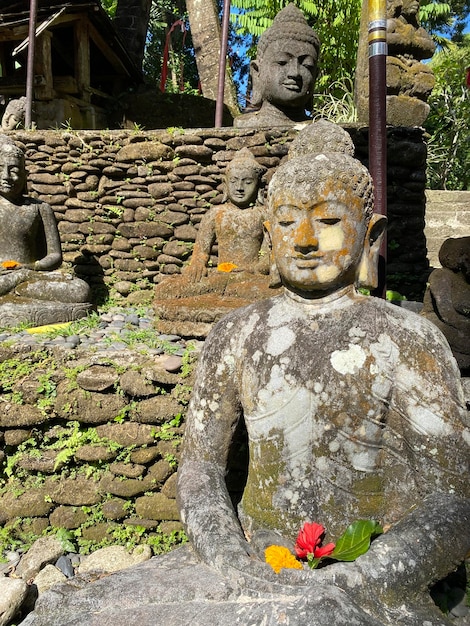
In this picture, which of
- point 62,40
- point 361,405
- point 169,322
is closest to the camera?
point 361,405

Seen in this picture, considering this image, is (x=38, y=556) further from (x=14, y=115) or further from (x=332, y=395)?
(x=14, y=115)

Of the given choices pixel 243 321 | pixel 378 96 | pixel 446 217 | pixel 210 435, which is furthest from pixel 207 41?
pixel 210 435

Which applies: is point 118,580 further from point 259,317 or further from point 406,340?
point 406,340

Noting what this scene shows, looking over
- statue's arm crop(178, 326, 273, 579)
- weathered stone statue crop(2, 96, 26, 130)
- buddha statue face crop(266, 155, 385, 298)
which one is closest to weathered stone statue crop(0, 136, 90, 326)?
statue's arm crop(178, 326, 273, 579)

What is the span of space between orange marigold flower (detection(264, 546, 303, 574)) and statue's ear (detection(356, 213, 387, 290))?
821mm

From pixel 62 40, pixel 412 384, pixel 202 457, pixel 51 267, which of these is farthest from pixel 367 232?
pixel 62 40

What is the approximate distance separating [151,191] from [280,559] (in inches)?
236

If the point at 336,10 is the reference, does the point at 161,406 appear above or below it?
below

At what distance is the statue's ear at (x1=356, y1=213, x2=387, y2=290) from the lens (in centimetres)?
169

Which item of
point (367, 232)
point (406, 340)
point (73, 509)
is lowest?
point (73, 509)

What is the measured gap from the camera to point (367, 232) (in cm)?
170

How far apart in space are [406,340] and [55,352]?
297 centimetres

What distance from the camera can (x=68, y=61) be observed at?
11.7 meters

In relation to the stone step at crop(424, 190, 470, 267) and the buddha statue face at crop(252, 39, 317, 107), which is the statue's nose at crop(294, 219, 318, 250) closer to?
the buddha statue face at crop(252, 39, 317, 107)
